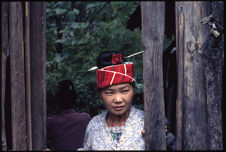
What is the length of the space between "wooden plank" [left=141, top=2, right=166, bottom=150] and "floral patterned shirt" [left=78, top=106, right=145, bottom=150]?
41 cm

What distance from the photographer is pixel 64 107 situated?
3.79 meters

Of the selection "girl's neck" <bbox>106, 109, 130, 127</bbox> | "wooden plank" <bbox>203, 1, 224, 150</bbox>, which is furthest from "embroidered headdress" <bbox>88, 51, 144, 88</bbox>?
"wooden plank" <bbox>203, 1, 224, 150</bbox>

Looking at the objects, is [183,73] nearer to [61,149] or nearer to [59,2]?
[61,149]

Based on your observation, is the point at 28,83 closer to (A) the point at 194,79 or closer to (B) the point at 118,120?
(B) the point at 118,120

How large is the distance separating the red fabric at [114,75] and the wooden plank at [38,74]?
0.56 m

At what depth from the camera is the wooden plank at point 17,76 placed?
82.1 inches

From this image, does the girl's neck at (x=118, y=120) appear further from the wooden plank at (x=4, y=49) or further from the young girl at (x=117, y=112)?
the wooden plank at (x=4, y=49)

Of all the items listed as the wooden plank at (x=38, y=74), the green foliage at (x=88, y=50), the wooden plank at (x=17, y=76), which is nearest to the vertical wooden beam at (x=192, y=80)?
the wooden plank at (x=38, y=74)

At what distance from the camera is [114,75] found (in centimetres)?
244

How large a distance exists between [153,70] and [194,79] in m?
0.31

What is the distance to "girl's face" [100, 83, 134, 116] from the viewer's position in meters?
2.42

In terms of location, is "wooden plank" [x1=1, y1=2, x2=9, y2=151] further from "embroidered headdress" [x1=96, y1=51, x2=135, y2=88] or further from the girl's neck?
the girl's neck

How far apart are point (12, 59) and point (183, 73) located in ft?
4.39

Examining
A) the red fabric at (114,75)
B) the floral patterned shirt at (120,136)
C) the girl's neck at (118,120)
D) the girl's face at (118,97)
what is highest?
the red fabric at (114,75)
